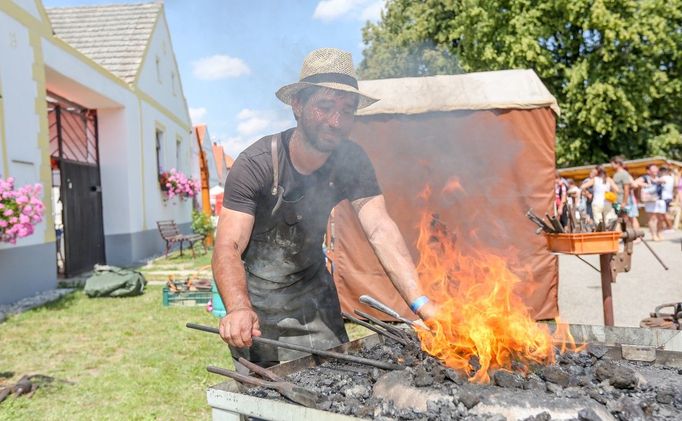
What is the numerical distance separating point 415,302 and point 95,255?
11678mm

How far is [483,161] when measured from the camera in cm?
603

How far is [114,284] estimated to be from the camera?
8.83m

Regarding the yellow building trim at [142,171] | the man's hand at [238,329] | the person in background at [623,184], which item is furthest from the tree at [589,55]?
the man's hand at [238,329]

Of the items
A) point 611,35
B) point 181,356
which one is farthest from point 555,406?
point 611,35

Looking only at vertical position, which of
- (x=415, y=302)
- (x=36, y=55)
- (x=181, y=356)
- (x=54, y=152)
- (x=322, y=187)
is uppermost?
(x=36, y=55)

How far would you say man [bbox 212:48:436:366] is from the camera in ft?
8.16

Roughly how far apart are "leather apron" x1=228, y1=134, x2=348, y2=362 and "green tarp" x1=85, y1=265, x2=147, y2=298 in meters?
6.75

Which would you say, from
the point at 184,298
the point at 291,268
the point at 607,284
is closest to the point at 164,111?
the point at 184,298

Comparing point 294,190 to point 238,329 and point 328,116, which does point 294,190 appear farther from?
point 238,329

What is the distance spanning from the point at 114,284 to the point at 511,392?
8202mm

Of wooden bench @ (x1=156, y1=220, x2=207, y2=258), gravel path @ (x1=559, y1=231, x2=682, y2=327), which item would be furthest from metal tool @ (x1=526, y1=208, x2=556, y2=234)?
wooden bench @ (x1=156, y1=220, x2=207, y2=258)

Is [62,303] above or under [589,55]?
under

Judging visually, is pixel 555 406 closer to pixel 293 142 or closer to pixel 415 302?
pixel 415 302

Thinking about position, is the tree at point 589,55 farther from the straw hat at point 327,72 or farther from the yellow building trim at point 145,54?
the straw hat at point 327,72
